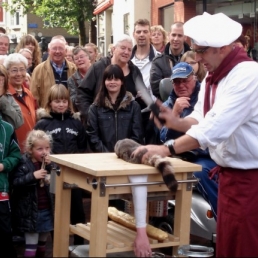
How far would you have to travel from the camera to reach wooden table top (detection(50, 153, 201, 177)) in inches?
161

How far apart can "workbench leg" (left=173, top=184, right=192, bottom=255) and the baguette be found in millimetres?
104

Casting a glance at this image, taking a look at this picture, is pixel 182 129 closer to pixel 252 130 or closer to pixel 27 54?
pixel 252 130

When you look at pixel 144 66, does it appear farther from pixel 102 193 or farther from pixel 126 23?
pixel 126 23

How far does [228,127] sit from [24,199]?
2.45 meters

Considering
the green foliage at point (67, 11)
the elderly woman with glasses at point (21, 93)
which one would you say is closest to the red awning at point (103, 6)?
the green foliage at point (67, 11)

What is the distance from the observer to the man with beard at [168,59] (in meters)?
7.37

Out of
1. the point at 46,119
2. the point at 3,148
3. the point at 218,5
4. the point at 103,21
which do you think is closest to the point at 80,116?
the point at 46,119

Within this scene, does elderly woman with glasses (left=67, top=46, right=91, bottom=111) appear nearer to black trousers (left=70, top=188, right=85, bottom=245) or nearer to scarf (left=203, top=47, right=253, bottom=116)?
black trousers (left=70, top=188, right=85, bottom=245)

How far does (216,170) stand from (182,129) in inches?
18.5

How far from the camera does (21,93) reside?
683cm

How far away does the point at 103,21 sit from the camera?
32.1 metres

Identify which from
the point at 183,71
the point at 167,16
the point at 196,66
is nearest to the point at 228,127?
the point at 183,71

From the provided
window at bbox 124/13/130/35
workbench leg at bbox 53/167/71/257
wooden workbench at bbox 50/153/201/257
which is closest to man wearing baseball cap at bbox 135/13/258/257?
wooden workbench at bbox 50/153/201/257

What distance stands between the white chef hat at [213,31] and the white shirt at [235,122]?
0.19 metres
